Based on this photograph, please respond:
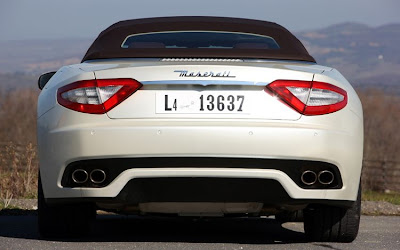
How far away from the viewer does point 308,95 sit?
6.01 m

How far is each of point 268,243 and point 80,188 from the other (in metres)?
1.41

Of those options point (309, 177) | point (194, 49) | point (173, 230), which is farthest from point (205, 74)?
point (173, 230)

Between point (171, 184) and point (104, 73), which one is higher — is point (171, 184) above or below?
below

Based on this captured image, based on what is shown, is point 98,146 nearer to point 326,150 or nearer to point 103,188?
point 103,188

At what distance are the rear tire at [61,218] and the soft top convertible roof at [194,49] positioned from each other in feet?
3.29

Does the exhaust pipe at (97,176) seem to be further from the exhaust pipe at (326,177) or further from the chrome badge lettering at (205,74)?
the exhaust pipe at (326,177)

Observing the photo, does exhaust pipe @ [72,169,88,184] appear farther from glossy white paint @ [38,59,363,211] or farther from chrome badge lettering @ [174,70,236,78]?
chrome badge lettering @ [174,70,236,78]

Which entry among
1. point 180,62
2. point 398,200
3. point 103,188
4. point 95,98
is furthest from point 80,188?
point 398,200

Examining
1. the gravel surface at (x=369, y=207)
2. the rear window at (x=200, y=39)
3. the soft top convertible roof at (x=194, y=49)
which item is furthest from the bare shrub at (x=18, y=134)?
the rear window at (x=200, y=39)

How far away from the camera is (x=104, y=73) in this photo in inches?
238

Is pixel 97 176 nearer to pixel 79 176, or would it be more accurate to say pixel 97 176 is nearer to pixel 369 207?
pixel 79 176

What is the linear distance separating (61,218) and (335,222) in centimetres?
179

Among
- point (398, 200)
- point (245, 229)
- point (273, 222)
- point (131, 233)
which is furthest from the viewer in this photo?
point (398, 200)

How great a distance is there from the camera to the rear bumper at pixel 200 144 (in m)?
5.82
